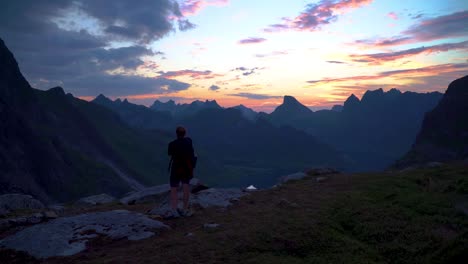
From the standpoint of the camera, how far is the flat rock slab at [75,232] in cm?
1143

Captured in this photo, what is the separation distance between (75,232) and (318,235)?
887cm

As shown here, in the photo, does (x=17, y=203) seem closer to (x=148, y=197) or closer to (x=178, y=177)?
(x=148, y=197)

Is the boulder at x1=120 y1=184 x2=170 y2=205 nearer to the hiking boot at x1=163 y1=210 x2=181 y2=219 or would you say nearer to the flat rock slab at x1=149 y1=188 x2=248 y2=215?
the flat rock slab at x1=149 y1=188 x2=248 y2=215

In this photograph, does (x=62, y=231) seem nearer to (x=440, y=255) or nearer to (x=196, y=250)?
(x=196, y=250)

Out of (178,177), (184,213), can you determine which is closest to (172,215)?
(184,213)

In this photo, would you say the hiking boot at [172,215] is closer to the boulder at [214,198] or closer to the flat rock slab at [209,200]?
the flat rock slab at [209,200]

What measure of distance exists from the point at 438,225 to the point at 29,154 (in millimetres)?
192918

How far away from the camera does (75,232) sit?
42.3 ft

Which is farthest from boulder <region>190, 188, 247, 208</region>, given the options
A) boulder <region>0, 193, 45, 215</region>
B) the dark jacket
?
boulder <region>0, 193, 45, 215</region>

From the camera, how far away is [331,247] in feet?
35.2

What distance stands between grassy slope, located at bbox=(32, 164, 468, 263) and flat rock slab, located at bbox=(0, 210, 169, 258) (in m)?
0.56

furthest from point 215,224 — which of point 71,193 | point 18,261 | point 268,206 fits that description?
point 71,193

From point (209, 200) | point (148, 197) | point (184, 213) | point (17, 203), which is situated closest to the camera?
point (184, 213)

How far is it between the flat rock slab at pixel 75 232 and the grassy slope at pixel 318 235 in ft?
1.83
